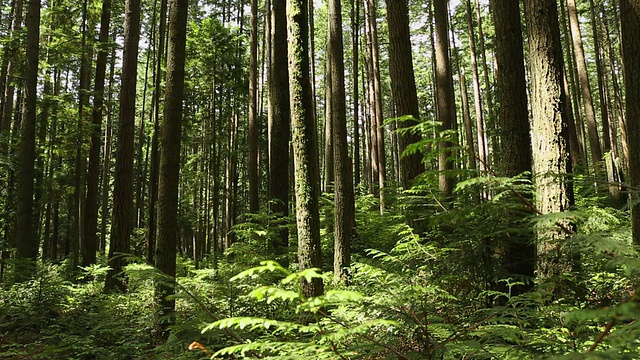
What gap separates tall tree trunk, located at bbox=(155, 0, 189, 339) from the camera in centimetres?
673

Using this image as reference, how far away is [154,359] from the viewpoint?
5.96 m

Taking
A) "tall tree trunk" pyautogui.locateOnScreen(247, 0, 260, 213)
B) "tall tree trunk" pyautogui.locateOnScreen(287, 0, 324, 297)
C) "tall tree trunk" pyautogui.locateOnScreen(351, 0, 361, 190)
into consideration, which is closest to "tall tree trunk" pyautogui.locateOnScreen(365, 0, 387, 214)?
"tall tree trunk" pyautogui.locateOnScreen(351, 0, 361, 190)

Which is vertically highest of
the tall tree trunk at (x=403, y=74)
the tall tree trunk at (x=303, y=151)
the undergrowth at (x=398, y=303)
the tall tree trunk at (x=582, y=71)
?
the tall tree trunk at (x=582, y=71)

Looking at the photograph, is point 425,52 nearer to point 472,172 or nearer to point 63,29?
point 63,29

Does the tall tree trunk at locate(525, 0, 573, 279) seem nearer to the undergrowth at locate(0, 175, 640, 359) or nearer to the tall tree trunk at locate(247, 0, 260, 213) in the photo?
the undergrowth at locate(0, 175, 640, 359)

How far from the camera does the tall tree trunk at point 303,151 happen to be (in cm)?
473

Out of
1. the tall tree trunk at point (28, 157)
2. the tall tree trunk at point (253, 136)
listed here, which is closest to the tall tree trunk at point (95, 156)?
the tall tree trunk at point (28, 157)

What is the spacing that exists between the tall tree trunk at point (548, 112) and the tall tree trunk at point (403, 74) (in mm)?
3082

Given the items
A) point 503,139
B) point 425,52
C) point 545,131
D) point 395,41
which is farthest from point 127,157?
point 425,52

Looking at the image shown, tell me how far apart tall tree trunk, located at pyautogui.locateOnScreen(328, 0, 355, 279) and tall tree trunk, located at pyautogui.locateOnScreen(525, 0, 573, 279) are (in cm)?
407

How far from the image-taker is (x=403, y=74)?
322 inches

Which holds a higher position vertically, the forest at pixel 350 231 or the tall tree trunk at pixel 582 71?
the tall tree trunk at pixel 582 71

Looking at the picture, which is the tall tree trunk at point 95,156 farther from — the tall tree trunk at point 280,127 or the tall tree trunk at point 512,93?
the tall tree trunk at point 512,93

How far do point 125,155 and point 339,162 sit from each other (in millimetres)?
6659
